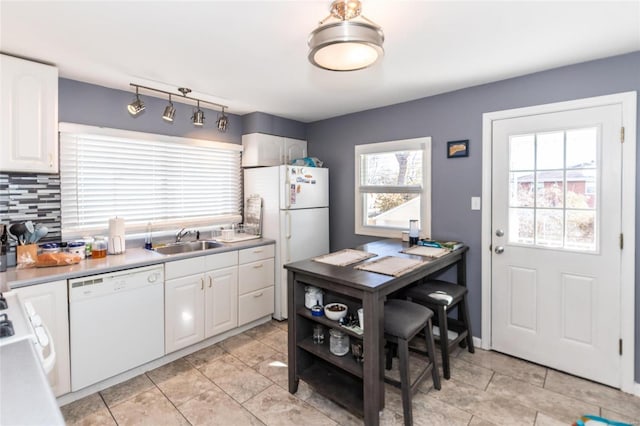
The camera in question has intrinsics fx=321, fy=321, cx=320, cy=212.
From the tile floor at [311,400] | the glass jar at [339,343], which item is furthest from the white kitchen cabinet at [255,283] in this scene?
the glass jar at [339,343]

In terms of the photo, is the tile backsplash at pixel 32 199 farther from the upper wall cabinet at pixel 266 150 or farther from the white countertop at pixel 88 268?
the upper wall cabinet at pixel 266 150

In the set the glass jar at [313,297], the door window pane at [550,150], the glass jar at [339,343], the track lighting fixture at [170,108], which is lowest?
the glass jar at [339,343]

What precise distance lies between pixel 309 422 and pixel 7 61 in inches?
120

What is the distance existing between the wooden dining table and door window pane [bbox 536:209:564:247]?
75cm

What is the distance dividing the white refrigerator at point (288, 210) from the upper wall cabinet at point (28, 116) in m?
1.83

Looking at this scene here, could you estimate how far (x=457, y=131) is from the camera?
297cm

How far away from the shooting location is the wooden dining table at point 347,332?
1.80 m

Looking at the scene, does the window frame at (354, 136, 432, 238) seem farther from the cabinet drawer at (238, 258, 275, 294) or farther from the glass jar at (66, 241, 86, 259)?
the glass jar at (66, 241, 86, 259)

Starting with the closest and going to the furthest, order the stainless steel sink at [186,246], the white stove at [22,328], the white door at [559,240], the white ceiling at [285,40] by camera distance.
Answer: the white stove at [22,328] → the white ceiling at [285,40] → the white door at [559,240] → the stainless steel sink at [186,246]

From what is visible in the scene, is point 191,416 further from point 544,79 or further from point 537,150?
point 544,79

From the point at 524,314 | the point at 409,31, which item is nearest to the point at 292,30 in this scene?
the point at 409,31

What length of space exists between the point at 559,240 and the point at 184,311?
3107 mm

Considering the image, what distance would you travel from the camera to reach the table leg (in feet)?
5.83

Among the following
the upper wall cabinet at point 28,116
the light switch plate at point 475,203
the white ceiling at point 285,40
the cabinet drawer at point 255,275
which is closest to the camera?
the white ceiling at point 285,40
